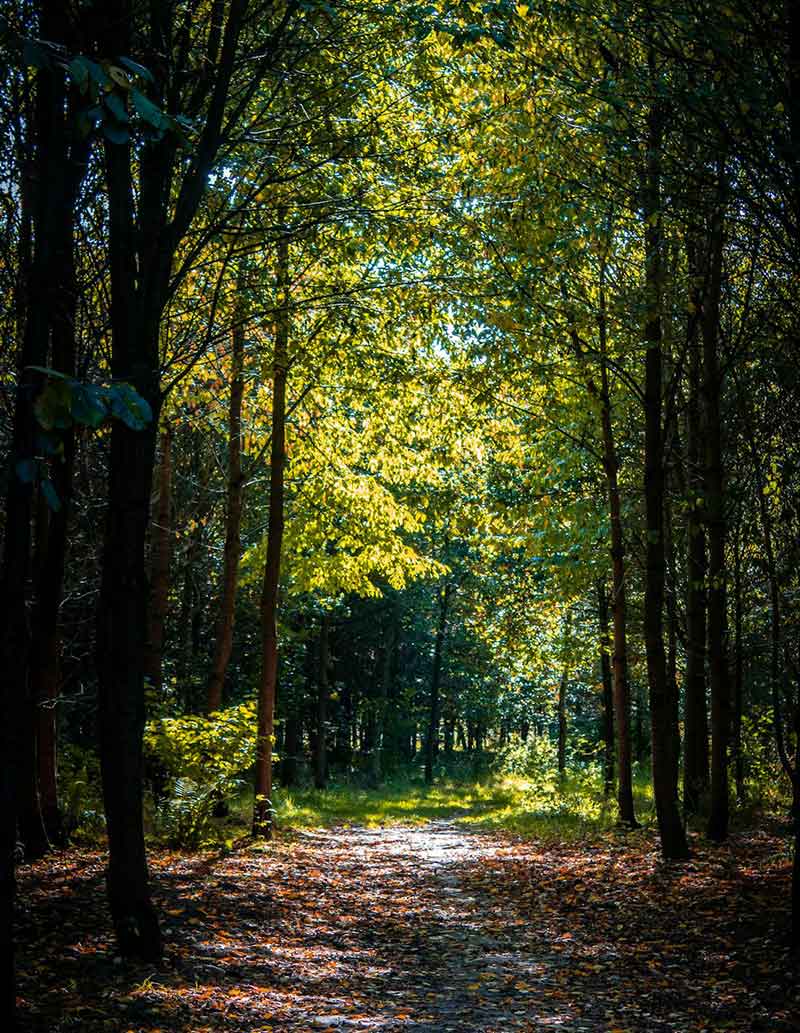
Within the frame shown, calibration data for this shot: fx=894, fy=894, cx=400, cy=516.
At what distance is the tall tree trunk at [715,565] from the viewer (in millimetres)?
10359

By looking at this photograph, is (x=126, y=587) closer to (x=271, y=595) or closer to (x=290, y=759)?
(x=271, y=595)

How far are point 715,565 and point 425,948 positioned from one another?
541cm

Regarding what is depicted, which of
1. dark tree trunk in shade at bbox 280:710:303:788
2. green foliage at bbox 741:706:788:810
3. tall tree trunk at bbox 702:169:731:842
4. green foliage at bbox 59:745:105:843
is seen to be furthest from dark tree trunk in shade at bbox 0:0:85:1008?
dark tree trunk in shade at bbox 280:710:303:788

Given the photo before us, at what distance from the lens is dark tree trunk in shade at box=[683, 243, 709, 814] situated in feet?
35.9

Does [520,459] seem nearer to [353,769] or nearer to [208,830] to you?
[208,830]

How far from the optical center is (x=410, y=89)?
8430 mm

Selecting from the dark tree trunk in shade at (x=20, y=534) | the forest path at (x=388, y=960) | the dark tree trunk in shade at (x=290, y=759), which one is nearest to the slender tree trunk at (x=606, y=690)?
the forest path at (x=388, y=960)

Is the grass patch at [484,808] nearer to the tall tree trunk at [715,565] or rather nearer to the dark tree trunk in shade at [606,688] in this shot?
the dark tree trunk in shade at [606,688]

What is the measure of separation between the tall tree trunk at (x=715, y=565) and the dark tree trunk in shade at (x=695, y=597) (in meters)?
0.18

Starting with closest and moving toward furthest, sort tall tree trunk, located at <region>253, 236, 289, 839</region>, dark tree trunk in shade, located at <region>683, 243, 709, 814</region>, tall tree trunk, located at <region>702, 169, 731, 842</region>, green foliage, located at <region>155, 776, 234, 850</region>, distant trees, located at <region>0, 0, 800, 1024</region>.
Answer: distant trees, located at <region>0, 0, 800, 1024</region>, green foliage, located at <region>155, 776, 234, 850</region>, tall tree trunk, located at <region>702, 169, 731, 842</region>, dark tree trunk in shade, located at <region>683, 243, 709, 814</region>, tall tree trunk, located at <region>253, 236, 289, 839</region>

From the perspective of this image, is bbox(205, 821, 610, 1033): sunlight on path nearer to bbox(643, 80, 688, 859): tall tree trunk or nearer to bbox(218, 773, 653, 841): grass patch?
bbox(643, 80, 688, 859): tall tree trunk

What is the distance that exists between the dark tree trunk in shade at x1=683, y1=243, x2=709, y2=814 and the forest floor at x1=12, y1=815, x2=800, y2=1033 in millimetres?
2148

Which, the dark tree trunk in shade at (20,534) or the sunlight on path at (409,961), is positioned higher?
the dark tree trunk in shade at (20,534)

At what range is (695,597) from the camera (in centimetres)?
1208
